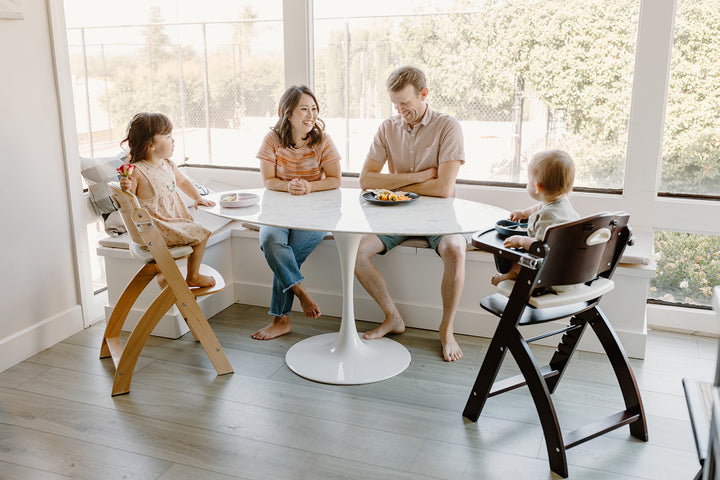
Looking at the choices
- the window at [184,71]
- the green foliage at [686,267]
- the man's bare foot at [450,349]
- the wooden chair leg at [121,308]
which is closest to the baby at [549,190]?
the man's bare foot at [450,349]

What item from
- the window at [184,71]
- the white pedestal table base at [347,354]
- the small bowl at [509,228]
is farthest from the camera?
the window at [184,71]

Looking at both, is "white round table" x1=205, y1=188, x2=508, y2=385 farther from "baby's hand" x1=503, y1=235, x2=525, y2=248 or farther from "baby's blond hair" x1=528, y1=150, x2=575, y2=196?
"baby's blond hair" x1=528, y1=150, x2=575, y2=196

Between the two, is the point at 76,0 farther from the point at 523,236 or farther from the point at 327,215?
the point at 523,236

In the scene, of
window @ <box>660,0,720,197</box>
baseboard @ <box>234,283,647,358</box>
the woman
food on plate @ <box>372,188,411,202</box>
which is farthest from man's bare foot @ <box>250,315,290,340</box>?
window @ <box>660,0,720,197</box>

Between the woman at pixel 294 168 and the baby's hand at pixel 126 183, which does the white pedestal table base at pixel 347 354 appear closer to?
the woman at pixel 294 168

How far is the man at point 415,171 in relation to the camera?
116 inches

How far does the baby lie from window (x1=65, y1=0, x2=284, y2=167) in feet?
6.97

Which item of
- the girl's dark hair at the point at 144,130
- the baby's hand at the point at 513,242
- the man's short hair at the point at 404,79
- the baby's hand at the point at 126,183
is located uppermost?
the man's short hair at the point at 404,79

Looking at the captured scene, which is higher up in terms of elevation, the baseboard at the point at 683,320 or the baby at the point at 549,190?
the baby at the point at 549,190

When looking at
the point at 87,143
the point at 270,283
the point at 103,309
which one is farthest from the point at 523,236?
the point at 87,143

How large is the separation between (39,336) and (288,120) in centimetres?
155

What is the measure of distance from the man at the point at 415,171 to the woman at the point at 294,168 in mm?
229

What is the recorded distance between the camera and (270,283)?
3.52m

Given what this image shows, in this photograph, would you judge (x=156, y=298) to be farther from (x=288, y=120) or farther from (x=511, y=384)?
(x=511, y=384)
